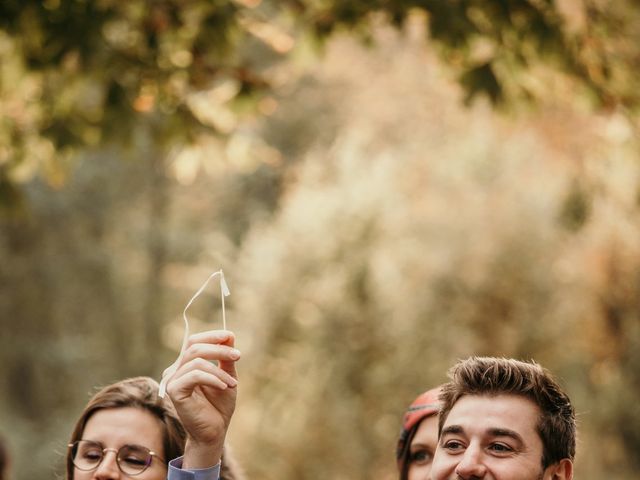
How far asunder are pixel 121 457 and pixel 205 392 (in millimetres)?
602

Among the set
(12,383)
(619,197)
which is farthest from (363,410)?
(12,383)

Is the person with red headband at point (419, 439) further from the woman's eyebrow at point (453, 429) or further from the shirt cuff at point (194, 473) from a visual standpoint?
the shirt cuff at point (194, 473)

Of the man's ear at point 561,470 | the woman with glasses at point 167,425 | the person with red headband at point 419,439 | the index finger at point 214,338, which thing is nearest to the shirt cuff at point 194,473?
the woman with glasses at point 167,425

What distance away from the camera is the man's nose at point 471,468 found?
2.70 metres

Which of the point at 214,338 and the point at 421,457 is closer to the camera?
the point at 214,338

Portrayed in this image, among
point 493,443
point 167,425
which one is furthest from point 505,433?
point 167,425

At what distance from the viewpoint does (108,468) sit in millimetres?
3270

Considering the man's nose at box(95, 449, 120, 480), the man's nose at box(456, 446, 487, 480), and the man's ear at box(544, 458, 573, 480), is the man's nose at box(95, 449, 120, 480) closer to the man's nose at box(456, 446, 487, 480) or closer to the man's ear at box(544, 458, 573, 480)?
the man's nose at box(456, 446, 487, 480)

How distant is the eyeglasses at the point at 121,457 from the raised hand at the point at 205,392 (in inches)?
18.2

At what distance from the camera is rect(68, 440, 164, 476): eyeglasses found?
3.32 meters

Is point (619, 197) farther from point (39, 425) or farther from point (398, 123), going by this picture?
point (39, 425)

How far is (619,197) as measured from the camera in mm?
18625

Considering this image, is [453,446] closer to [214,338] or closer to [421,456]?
[214,338]

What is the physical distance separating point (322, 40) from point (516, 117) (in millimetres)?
1087
